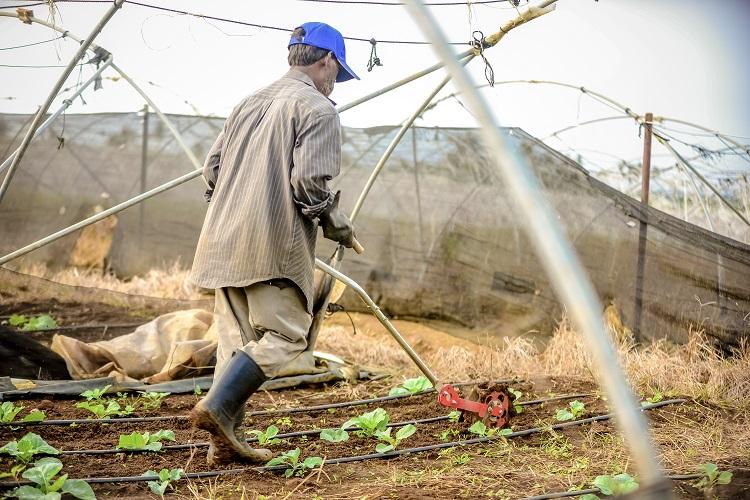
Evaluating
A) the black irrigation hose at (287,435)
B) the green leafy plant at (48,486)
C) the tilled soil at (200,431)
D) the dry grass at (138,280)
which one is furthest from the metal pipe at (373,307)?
the dry grass at (138,280)

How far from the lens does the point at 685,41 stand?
600cm

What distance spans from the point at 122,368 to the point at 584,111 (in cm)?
441

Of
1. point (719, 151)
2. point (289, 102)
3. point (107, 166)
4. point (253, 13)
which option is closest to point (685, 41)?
point (719, 151)

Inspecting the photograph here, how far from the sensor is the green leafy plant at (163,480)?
9.29 feet

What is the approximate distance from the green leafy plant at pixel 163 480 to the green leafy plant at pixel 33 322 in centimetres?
350

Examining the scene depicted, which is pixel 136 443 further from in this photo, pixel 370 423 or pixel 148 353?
pixel 148 353

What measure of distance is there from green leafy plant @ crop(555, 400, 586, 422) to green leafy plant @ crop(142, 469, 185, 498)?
76.1 inches

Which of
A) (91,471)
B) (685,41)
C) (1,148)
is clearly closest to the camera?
(91,471)

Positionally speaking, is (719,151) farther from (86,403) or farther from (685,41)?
(86,403)

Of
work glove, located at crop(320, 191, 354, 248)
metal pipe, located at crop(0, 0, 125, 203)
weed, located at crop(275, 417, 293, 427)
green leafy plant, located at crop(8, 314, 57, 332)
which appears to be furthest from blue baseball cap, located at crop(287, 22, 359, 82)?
green leafy plant, located at crop(8, 314, 57, 332)

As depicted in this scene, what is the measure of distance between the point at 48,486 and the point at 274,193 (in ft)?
4.32

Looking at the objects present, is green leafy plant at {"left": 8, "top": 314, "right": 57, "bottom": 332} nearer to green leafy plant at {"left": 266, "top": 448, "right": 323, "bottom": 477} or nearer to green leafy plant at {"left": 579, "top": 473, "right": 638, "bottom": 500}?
green leafy plant at {"left": 266, "top": 448, "right": 323, "bottom": 477}

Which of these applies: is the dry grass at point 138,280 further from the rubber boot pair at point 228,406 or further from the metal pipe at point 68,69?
the rubber boot pair at point 228,406

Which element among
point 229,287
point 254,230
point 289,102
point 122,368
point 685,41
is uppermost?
point 685,41
